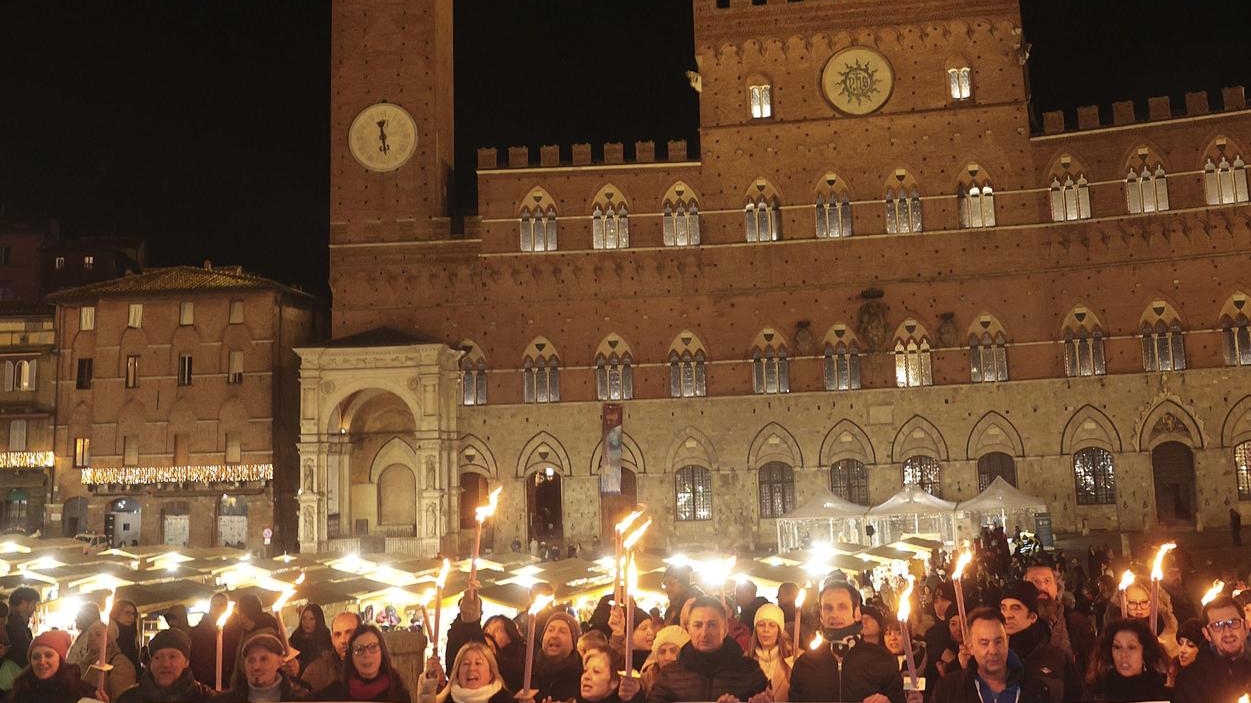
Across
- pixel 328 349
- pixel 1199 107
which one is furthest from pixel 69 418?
pixel 1199 107

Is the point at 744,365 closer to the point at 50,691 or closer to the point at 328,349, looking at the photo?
the point at 328,349

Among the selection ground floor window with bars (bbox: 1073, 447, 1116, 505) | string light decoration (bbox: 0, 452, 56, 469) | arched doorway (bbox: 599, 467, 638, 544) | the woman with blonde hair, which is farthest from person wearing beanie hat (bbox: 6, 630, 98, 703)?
string light decoration (bbox: 0, 452, 56, 469)

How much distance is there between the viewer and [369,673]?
771 centimetres

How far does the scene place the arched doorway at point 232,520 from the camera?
4175cm

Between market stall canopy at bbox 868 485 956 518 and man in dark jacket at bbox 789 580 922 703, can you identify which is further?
market stall canopy at bbox 868 485 956 518

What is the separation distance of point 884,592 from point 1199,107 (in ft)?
88.1

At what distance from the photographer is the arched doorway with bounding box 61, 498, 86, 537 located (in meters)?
A: 43.1

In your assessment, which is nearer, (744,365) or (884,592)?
(884,592)

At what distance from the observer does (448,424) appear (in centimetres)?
3859

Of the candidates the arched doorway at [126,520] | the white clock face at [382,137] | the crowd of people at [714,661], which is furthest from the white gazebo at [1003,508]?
the arched doorway at [126,520]

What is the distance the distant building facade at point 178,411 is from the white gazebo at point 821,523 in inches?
740

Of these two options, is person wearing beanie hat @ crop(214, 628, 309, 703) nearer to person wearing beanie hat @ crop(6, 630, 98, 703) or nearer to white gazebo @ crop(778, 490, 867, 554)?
person wearing beanie hat @ crop(6, 630, 98, 703)

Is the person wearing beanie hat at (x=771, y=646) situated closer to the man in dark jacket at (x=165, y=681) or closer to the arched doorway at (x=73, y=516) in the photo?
the man in dark jacket at (x=165, y=681)

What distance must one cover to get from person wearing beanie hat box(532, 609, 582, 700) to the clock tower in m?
33.7
